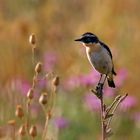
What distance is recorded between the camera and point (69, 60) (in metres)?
6.95

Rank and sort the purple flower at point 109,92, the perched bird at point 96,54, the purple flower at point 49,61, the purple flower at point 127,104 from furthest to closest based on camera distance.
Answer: the purple flower at point 49,61
the purple flower at point 127,104
the purple flower at point 109,92
the perched bird at point 96,54

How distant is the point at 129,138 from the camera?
568 centimetres

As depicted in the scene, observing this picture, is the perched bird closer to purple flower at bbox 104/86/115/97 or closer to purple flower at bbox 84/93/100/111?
purple flower at bbox 104/86/115/97

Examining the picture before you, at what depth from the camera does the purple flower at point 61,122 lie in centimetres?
516

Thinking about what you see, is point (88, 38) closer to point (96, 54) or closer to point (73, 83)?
point (96, 54)

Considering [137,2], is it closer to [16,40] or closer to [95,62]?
[16,40]

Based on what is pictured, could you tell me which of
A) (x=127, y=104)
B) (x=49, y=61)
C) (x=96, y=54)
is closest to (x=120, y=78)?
(x=127, y=104)

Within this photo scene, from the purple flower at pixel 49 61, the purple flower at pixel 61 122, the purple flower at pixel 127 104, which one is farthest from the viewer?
the purple flower at pixel 49 61

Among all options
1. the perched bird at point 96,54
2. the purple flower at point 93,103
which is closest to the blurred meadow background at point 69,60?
the purple flower at point 93,103

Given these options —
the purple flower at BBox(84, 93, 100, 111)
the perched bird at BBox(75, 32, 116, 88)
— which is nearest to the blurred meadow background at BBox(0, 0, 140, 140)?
the purple flower at BBox(84, 93, 100, 111)

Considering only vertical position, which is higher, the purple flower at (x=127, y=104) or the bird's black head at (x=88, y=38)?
the bird's black head at (x=88, y=38)

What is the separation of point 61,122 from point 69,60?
172cm

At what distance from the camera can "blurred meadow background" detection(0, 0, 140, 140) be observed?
17.9 ft

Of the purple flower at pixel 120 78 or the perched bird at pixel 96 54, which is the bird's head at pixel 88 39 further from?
the purple flower at pixel 120 78
